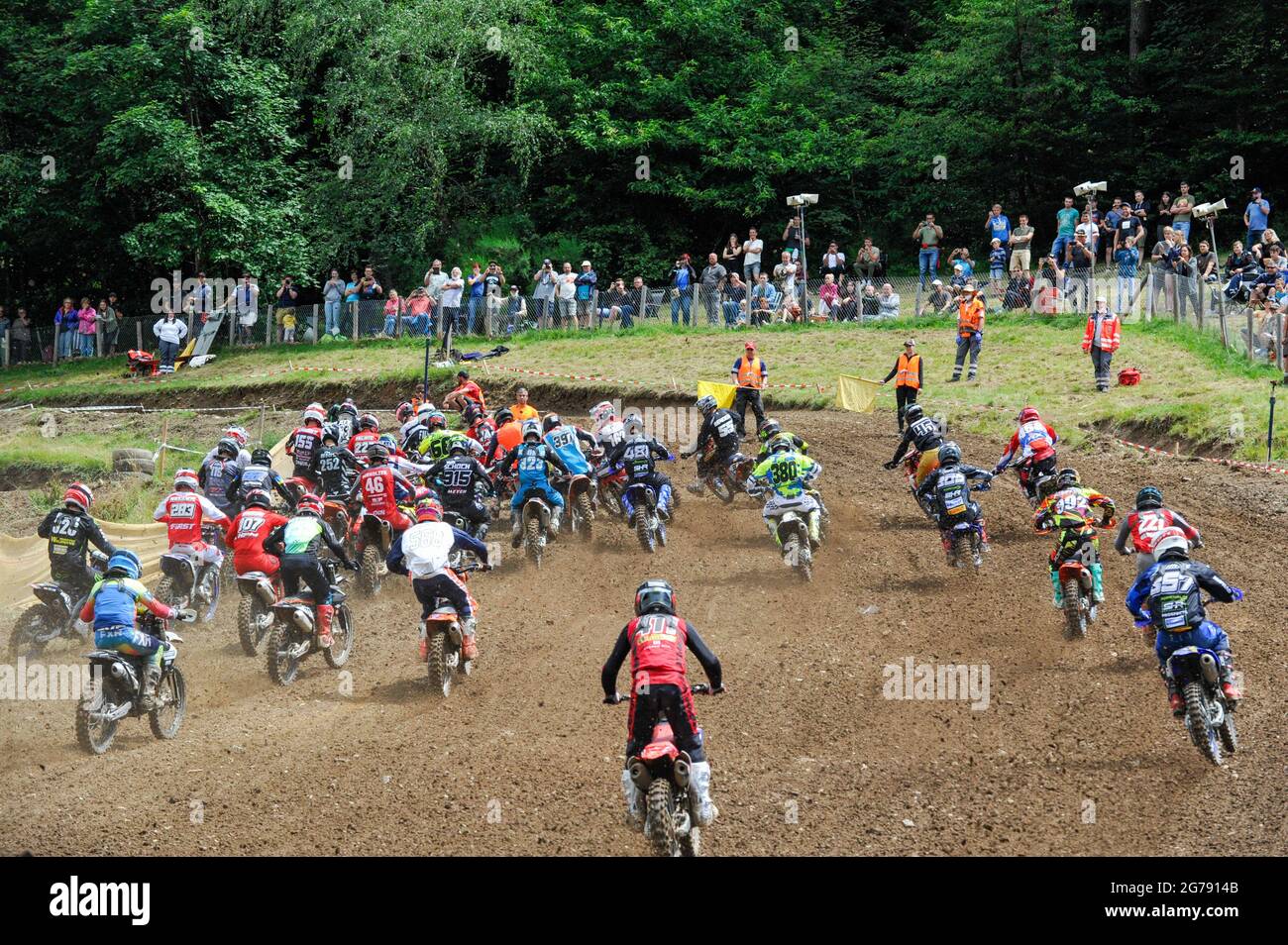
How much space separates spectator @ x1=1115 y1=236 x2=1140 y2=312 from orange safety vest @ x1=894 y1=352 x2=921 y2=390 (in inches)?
333

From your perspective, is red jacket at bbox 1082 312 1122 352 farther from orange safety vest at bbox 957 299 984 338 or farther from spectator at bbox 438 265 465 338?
spectator at bbox 438 265 465 338

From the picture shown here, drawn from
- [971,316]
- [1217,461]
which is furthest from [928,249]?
[1217,461]

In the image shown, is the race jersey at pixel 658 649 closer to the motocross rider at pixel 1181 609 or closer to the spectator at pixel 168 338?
the motocross rider at pixel 1181 609

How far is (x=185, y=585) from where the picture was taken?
18.2 metres

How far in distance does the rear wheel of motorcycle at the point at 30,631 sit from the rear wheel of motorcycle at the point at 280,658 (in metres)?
3.47

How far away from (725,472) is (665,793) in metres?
12.2

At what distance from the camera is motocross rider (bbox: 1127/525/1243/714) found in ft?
40.7

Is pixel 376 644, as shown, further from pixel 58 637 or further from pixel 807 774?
pixel 807 774

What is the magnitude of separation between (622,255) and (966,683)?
32728mm

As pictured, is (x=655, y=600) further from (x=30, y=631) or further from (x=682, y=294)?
(x=682, y=294)

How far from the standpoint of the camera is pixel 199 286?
135 ft

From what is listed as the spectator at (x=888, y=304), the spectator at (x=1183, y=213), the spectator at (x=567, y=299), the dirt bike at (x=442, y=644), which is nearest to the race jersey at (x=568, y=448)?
the dirt bike at (x=442, y=644)

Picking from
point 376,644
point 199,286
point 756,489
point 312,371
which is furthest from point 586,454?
point 199,286

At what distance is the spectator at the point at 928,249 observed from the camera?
3562 centimetres
